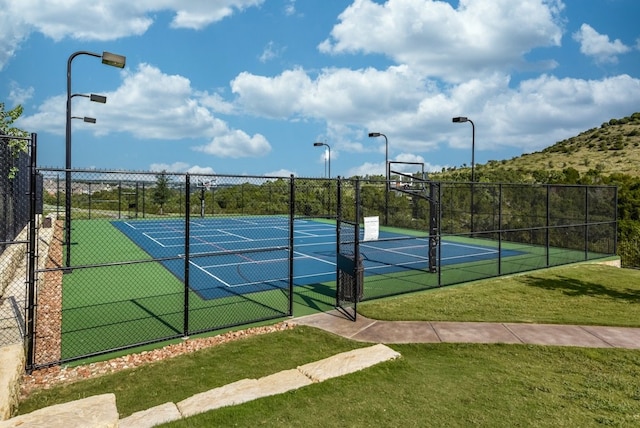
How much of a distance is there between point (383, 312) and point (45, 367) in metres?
6.01

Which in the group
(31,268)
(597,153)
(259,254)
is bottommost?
(259,254)

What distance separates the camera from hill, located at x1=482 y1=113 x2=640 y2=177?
43.5 meters

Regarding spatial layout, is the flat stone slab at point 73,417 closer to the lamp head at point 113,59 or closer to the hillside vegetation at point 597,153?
the lamp head at point 113,59

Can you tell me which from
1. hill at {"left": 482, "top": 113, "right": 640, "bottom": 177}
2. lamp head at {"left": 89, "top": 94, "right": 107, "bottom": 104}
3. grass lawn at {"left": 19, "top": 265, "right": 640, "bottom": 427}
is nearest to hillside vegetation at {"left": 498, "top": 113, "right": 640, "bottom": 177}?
hill at {"left": 482, "top": 113, "right": 640, "bottom": 177}

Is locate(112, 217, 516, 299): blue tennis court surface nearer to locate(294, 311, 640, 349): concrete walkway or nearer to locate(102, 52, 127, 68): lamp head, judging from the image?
locate(294, 311, 640, 349): concrete walkway

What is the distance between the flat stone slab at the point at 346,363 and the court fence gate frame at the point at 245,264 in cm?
221

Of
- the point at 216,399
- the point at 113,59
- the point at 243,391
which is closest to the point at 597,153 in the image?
the point at 113,59

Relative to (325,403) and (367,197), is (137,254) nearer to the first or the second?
(325,403)

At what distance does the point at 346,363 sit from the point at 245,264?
914 centimetres

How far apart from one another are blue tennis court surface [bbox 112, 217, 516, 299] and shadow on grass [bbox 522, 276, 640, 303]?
360 cm

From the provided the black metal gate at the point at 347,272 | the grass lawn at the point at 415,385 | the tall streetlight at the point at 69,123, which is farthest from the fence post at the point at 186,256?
the tall streetlight at the point at 69,123

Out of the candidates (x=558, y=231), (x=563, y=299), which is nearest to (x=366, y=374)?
(x=563, y=299)

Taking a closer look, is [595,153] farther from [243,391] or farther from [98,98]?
[243,391]

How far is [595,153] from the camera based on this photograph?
5141cm
